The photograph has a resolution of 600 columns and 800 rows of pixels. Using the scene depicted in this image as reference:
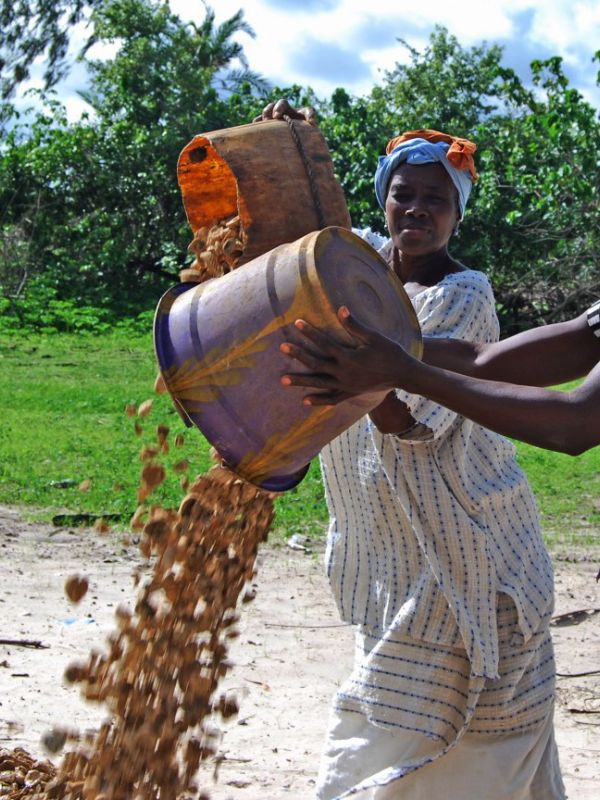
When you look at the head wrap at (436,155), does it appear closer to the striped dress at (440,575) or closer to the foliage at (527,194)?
the striped dress at (440,575)

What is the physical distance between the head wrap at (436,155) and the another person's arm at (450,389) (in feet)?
2.37

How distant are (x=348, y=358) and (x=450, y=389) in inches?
8.4

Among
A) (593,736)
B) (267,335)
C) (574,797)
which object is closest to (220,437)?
(267,335)

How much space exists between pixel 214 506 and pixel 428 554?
49 centimetres

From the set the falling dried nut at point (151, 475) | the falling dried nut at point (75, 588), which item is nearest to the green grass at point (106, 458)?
the falling dried nut at point (75, 588)

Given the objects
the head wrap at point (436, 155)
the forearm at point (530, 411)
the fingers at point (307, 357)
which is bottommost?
the forearm at point (530, 411)

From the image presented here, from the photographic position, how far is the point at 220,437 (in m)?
2.30

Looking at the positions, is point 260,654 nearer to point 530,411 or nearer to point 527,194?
point 530,411

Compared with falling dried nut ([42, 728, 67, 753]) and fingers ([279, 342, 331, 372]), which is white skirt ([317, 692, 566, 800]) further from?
fingers ([279, 342, 331, 372])

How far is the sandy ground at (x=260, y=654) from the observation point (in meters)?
3.86

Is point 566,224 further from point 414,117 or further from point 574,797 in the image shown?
point 574,797

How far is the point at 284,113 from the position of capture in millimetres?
2635

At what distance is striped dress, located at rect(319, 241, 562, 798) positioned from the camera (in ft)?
8.63

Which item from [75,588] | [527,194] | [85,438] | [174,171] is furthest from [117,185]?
[75,588]
